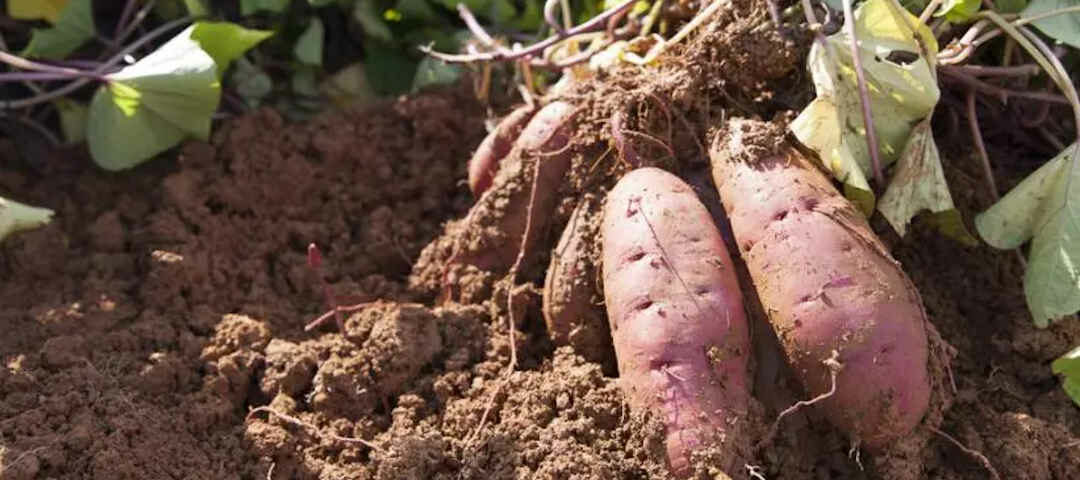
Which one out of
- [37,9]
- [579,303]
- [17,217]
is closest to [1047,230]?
[579,303]

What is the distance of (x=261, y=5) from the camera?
257 centimetres

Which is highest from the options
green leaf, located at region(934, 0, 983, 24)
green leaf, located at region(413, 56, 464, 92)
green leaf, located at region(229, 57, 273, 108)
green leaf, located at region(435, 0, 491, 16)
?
green leaf, located at region(934, 0, 983, 24)

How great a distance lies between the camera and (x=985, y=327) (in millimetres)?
2061

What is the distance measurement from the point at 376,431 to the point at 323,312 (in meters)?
0.37

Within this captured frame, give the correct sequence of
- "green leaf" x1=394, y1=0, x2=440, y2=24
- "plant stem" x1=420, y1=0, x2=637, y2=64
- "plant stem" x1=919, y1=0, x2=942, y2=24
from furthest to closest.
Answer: "green leaf" x1=394, y1=0, x2=440, y2=24, "plant stem" x1=420, y1=0, x2=637, y2=64, "plant stem" x1=919, y1=0, x2=942, y2=24

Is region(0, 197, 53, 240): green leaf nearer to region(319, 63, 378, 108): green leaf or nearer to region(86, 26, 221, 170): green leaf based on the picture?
region(86, 26, 221, 170): green leaf

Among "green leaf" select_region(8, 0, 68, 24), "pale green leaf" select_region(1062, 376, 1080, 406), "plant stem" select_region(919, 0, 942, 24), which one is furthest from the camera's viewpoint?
"green leaf" select_region(8, 0, 68, 24)

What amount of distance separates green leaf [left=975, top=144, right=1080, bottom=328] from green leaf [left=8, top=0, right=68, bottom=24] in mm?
2021

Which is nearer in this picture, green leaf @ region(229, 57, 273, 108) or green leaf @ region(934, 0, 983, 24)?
green leaf @ region(934, 0, 983, 24)

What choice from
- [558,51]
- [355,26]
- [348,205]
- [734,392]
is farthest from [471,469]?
[355,26]

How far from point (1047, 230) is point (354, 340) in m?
1.25

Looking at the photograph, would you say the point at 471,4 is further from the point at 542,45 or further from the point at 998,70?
the point at 998,70

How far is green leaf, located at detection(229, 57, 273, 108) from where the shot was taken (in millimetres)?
2670

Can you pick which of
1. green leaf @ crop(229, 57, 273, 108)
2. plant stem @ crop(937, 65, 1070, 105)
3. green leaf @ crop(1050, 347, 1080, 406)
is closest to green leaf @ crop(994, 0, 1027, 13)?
plant stem @ crop(937, 65, 1070, 105)
